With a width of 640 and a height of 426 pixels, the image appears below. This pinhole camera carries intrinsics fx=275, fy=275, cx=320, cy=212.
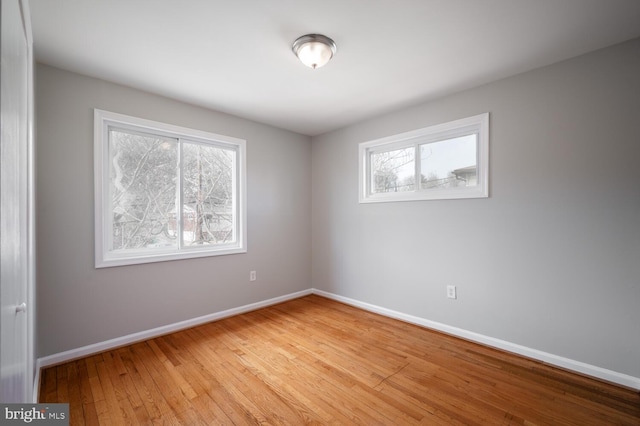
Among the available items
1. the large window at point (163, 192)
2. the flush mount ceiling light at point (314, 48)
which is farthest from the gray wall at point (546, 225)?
the large window at point (163, 192)

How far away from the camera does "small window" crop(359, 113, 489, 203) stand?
9.09 ft

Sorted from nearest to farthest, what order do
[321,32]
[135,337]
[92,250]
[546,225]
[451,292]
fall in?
1. [321,32]
2. [546,225]
3. [92,250]
4. [135,337]
5. [451,292]

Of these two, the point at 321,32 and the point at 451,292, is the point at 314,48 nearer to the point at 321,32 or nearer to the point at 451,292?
the point at 321,32

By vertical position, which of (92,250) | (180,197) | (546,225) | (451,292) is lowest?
(451,292)

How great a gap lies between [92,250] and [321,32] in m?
2.67

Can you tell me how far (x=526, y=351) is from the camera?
7.91 ft

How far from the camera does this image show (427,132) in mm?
3080

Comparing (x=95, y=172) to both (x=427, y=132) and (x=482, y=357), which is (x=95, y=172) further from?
(x=482, y=357)

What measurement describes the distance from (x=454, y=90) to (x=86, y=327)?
4.13 m

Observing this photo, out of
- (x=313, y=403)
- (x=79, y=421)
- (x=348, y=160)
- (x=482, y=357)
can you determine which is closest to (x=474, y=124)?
(x=348, y=160)

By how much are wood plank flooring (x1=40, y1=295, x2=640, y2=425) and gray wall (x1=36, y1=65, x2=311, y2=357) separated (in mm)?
298

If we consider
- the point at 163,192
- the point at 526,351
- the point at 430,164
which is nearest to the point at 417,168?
the point at 430,164

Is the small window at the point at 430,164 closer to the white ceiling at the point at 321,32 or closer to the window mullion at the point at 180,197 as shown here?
the white ceiling at the point at 321,32

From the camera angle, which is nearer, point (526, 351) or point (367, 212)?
point (526, 351)
